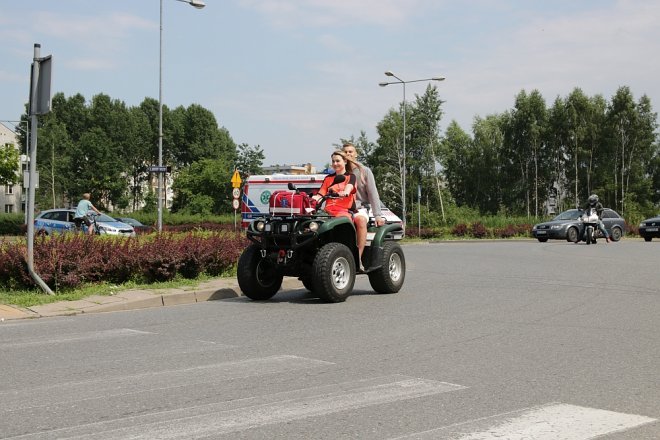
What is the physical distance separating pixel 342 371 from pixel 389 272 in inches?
216

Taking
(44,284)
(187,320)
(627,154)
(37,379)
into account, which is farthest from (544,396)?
(627,154)

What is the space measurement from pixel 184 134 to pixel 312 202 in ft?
286

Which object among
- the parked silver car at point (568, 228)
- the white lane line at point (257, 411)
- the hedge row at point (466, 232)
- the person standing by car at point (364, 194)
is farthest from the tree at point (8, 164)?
the white lane line at point (257, 411)

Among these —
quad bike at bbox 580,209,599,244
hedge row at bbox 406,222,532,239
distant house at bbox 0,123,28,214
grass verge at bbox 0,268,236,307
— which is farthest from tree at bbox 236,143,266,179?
distant house at bbox 0,123,28,214

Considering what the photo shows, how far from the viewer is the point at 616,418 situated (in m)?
4.41

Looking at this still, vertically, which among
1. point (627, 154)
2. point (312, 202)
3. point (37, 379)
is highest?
point (627, 154)

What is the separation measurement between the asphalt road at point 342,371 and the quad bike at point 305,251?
0.36 meters

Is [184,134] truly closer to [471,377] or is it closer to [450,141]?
[450,141]

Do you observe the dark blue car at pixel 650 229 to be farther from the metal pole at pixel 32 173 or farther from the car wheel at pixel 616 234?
the metal pole at pixel 32 173

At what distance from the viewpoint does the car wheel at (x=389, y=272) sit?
1100cm

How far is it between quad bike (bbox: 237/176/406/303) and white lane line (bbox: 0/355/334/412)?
3657 millimetres

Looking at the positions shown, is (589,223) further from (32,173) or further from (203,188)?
(203,188)

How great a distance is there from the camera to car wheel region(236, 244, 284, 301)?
10.5 m

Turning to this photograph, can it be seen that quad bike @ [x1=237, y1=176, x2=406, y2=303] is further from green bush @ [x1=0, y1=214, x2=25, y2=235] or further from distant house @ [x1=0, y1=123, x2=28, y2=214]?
distant house @ [x1=0, y1=123, x2=28, y2=214]
